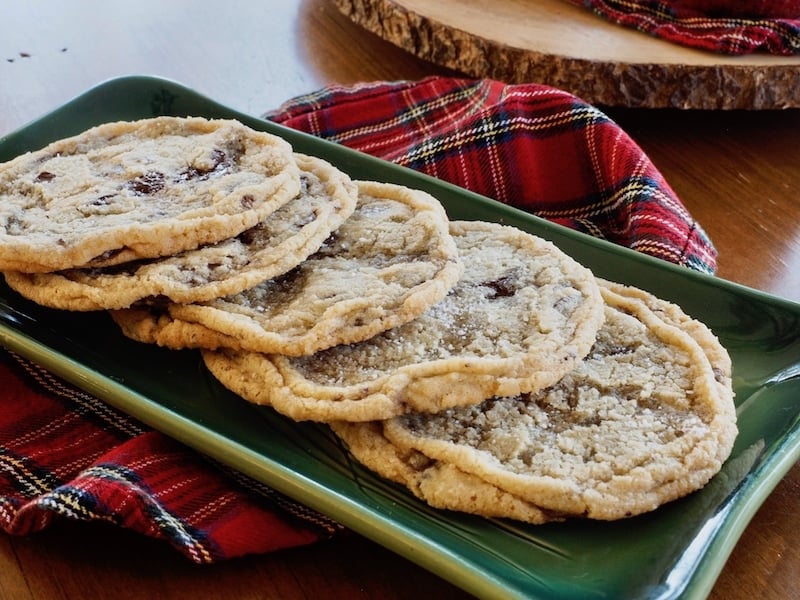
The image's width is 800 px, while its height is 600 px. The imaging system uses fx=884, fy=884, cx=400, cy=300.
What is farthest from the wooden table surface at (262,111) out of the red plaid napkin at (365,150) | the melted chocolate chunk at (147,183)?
the melted chocolate chunk at (147,183)

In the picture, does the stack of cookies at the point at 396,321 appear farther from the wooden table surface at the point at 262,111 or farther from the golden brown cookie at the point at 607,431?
the wooden table surface at the point at 262,111

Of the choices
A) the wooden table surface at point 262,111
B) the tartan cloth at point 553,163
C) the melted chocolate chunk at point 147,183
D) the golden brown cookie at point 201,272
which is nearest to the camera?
the wooden table surface at point 262,111

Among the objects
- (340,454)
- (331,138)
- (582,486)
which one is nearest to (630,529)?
(582,486)

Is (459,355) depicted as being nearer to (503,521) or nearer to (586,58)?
(503,521)

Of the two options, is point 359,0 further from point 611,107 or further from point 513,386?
point 513,386

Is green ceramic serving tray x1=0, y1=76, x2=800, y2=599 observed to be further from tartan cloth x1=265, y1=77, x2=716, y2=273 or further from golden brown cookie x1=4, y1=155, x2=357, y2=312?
tartan cloth x1=265, y1=77, x2=716, y2=273

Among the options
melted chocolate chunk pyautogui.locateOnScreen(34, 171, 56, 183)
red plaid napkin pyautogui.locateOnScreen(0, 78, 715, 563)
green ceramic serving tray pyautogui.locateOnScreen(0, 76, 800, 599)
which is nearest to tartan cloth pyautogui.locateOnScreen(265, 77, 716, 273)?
red plaid napkin pyautogui.locateOnScreen(0, 78, 715, 563)

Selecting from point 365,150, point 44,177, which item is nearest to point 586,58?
point 365,150
